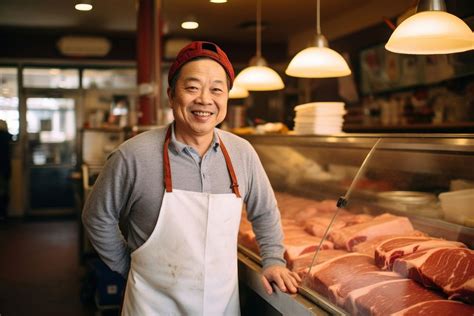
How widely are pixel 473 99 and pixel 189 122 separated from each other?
4.95m

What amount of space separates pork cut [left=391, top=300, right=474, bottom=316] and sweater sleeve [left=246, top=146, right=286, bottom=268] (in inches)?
25.5

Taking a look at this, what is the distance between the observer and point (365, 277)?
7.00 feet

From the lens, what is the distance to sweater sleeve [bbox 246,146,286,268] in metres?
2.32

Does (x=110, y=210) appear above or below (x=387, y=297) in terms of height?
above

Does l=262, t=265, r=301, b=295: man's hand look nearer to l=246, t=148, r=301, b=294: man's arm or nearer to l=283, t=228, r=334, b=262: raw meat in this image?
l=246, t=148, r=301, b=294: man's arm

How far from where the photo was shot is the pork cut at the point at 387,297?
1846 millimetres

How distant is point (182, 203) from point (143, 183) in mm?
169

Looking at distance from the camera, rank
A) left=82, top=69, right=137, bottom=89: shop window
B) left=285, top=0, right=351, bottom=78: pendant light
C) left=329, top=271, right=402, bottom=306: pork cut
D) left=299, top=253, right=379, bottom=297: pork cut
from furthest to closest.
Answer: left=82, top=69, right=137, bottom=89: shop window → left=285, top=0, right=351, bottom=78: pendant light → left=299, top=253, right=379, bottom=297: pork cut → left=329, top=271, right=402, bottom=306: pork cut

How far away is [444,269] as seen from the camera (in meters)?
1.96

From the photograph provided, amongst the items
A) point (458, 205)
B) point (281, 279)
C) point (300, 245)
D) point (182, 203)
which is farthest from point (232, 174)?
point (458, 205)

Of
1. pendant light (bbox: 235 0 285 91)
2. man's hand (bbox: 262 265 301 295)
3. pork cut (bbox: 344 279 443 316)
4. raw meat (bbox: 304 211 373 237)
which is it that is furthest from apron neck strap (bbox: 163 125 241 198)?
pendant light (bbox: 235 0 285 91)

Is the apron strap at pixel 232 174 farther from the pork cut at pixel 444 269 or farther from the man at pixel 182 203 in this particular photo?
the pork cut at pixel 444 269

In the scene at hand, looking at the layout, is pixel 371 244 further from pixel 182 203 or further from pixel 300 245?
pixel 182 203

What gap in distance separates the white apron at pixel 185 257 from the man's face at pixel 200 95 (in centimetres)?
15
